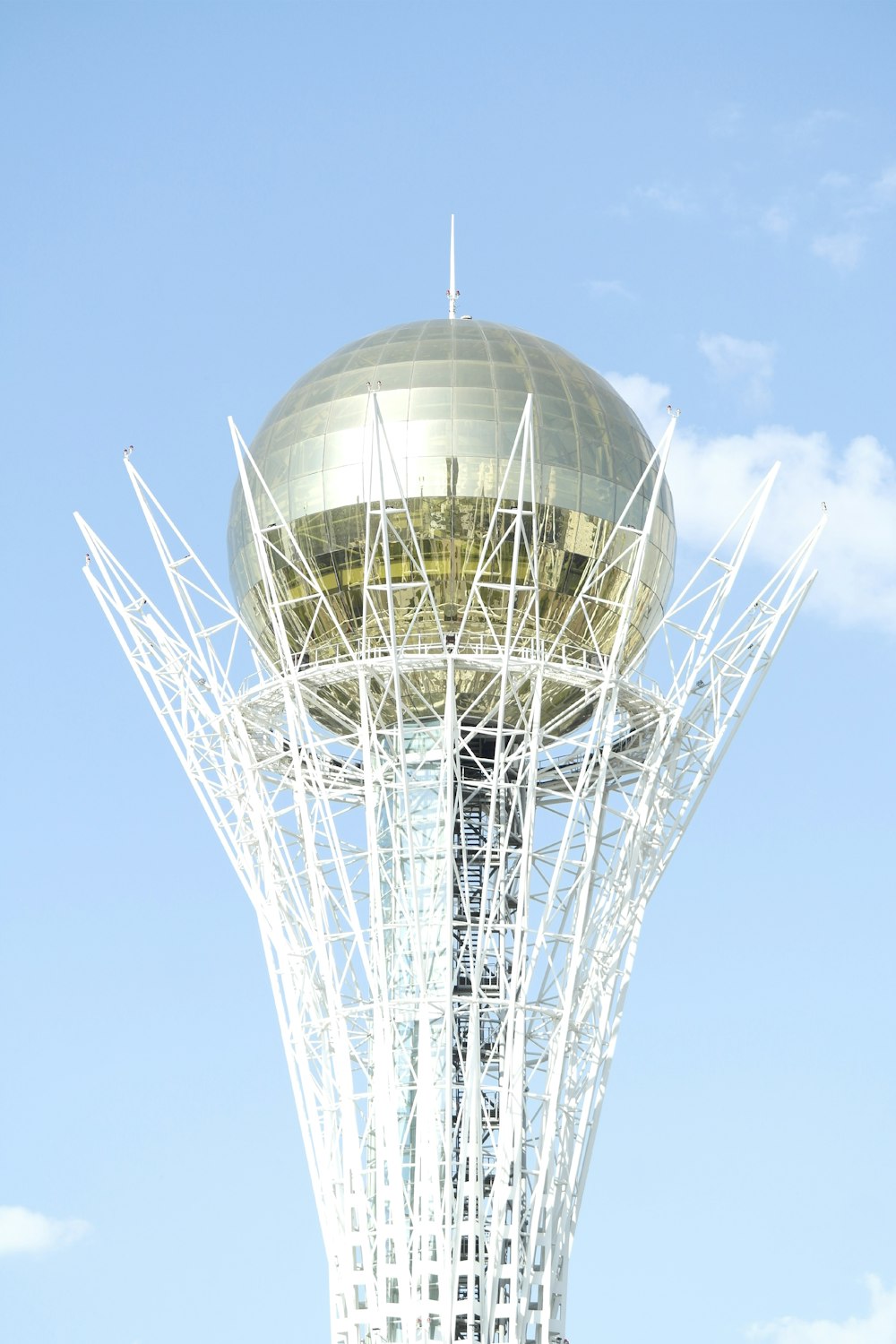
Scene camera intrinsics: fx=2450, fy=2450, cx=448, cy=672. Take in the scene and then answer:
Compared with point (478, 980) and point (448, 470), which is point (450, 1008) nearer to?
point (478, 980)

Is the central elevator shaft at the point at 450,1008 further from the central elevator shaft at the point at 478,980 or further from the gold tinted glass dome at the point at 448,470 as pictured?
the gold tinted glass dome at the point at 448,470

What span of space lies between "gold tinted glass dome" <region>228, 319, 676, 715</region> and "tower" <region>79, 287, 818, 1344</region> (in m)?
0.07

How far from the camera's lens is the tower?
55594mm

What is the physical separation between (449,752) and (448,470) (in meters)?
6.62

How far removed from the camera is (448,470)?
189 feet

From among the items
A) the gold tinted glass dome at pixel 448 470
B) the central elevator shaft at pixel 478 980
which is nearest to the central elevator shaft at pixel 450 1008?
the central elevator shaft at pixel 478 980

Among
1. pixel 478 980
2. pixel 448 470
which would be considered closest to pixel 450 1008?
pixel 478 980

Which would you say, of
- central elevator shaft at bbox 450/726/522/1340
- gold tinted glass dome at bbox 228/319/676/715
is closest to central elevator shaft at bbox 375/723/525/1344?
central elevator shaft at bbox 450/726/522/1340

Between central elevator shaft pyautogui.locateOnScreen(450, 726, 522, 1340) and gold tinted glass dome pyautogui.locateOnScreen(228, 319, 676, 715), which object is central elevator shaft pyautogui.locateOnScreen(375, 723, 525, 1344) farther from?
gold tinted glass dome pyautogui.locateOnScreen(228, 319, 676, 715)

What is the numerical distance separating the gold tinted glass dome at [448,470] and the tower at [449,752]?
0.23 feet

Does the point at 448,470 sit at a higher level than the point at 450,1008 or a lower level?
higher

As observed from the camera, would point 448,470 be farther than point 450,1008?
Yes

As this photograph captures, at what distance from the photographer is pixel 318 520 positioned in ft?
191

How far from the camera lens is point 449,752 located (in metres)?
57.1
